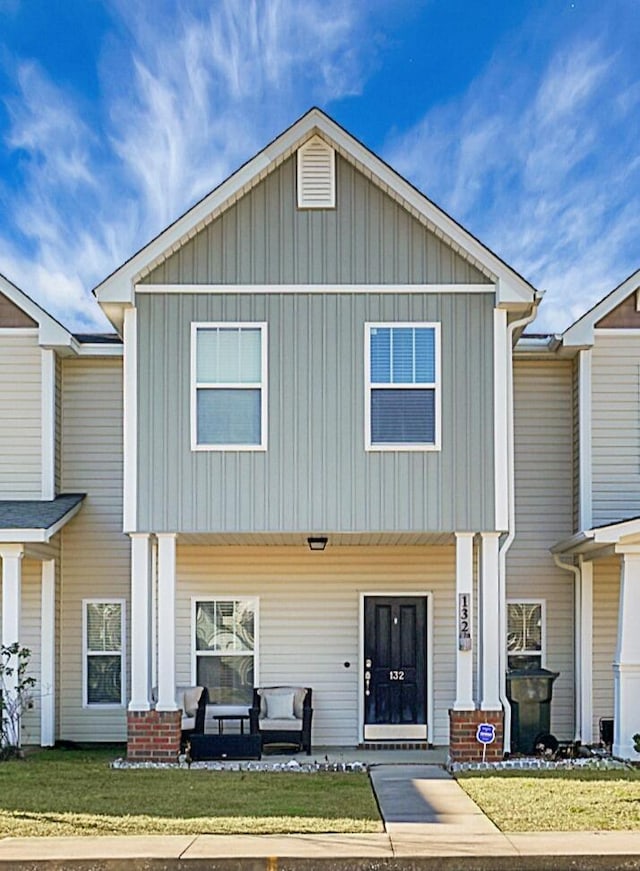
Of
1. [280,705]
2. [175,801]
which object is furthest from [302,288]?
[175,801]

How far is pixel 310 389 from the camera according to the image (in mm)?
13586

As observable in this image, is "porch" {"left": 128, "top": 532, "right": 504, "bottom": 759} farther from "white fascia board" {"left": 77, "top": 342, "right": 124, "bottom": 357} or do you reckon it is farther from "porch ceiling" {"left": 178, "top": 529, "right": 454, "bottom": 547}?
"white fascia board" {"left": 77, "top": 342, "right": 124, "bottom": 357}

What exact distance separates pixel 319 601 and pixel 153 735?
3468mm

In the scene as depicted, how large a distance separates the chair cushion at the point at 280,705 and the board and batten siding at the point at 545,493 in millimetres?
3382

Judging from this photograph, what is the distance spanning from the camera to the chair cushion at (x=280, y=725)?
14477 mm

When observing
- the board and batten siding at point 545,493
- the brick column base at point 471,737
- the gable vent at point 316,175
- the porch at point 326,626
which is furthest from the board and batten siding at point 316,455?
the board and batten siding at point 545,493

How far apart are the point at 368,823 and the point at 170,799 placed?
2.11 m

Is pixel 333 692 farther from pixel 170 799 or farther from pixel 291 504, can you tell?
pixel 170 799

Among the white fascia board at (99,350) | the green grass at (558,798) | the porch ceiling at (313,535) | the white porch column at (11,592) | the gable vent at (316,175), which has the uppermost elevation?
the gable vent at (316,175)

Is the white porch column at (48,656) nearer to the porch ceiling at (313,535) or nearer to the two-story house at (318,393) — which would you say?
the two-story house at (318,393)

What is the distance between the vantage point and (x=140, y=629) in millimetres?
13344

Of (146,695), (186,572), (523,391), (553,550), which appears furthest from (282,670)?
(523,391)

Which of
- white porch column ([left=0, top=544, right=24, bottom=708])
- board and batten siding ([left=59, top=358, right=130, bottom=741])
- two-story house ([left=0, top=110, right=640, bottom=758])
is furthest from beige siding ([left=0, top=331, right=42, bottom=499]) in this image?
white porch column ([left=0, top=544, right=24, bottom=708])

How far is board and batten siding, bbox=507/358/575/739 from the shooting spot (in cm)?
1605
